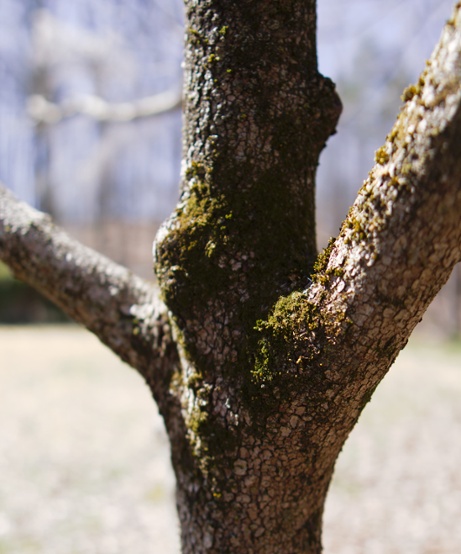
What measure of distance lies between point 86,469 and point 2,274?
14.3 meters

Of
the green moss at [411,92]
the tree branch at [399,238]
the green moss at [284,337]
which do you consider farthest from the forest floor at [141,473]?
the green moss at [411,92]

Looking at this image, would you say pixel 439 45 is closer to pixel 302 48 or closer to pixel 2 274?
pixel 302 48

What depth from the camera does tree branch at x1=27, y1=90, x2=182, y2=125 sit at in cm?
533

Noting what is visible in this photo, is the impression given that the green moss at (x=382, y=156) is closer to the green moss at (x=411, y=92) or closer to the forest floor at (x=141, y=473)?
the green moss at (x=411, y=92)

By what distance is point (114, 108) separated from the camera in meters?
5.68

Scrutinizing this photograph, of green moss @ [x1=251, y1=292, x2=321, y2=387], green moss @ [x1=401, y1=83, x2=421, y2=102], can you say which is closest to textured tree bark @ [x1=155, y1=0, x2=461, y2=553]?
green moss @ [x1=251, y1=292, x2=321, y2=387]

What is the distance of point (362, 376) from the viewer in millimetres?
1443

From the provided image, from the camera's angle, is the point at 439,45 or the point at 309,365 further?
the point at 309,365

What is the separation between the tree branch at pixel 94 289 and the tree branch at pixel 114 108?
3.20 m

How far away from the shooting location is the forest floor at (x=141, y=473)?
4.57 meters

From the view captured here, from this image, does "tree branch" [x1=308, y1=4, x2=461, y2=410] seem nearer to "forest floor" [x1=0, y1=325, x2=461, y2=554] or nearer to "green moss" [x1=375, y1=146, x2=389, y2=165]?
"green moss" [x1=375, y1=146, x2=389, y2=165]

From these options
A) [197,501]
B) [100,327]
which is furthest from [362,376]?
[100,327]

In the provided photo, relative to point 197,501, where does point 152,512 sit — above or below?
above

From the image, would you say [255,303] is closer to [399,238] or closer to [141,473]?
[399,238]
